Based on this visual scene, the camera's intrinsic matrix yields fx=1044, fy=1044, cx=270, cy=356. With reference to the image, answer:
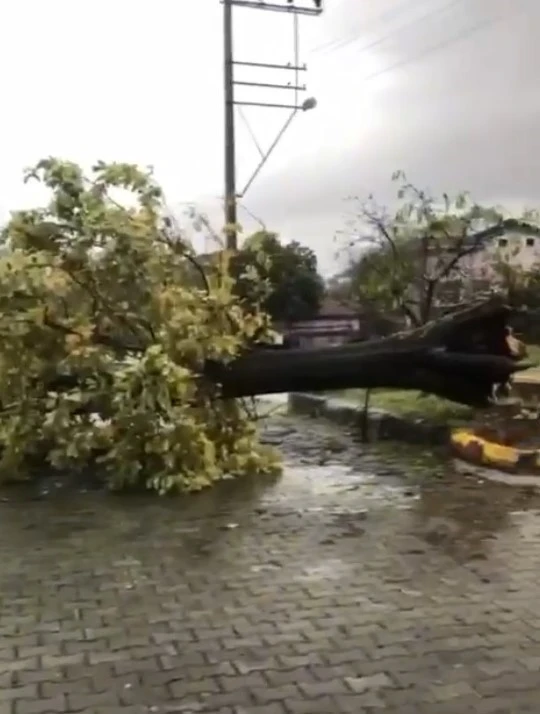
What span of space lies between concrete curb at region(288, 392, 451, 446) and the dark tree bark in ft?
5.23

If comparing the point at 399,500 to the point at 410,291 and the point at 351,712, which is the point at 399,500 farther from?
the point at 410,291

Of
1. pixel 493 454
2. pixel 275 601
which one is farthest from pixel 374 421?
pixel 275 601

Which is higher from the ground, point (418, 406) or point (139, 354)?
point (139, 354)

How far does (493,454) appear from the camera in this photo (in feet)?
26.3

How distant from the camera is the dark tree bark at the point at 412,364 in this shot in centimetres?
754

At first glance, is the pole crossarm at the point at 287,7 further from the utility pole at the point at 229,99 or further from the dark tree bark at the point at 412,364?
the dark tree bark at the point at 412,364

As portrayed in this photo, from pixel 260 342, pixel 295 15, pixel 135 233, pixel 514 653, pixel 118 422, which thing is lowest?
pixel 514 653

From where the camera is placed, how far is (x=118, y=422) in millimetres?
7438

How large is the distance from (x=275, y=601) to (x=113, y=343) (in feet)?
11.6

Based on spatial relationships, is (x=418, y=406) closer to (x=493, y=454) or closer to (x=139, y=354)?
(x=493, y=454)

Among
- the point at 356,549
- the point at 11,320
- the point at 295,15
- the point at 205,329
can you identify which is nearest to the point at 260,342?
the point at 205,329

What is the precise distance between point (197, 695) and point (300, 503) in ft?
10.6

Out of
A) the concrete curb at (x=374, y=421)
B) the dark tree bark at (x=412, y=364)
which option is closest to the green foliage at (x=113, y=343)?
the dark tree bark at (x=412, y=364)

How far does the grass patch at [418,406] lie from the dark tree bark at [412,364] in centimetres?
124
